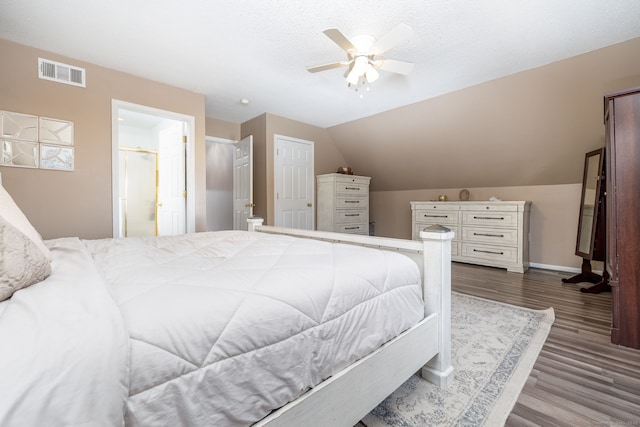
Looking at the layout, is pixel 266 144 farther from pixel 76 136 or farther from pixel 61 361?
pixel 61 361

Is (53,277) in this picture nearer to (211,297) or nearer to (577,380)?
(211,297)

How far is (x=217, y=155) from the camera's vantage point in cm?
552

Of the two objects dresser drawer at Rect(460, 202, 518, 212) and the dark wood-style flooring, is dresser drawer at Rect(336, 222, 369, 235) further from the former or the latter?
the dark wood-style flooring

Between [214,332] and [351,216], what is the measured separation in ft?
14.8

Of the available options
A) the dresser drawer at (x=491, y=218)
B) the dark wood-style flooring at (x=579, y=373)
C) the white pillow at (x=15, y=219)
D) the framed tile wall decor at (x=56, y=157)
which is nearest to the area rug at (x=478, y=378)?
the dark wood-style flooring at (x=579, y=373)

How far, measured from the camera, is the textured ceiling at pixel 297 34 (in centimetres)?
205

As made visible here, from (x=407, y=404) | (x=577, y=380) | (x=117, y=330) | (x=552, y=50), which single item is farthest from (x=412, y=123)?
(x=117, y=330)

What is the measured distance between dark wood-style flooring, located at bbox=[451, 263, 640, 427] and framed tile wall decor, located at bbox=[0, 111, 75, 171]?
402 cm

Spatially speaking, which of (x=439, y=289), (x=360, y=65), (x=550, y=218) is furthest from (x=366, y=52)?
(x=550, y=218)

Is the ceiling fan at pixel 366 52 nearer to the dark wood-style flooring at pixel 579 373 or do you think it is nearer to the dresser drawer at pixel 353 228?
the dark wood-style flooring at pixel 579 373

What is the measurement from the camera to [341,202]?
4961 mm

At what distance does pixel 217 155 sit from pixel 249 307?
5.26 metres

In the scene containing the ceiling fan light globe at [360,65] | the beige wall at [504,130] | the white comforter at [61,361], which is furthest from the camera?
the beige wall at [504,130]

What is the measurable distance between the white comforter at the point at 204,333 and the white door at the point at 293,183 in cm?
330
